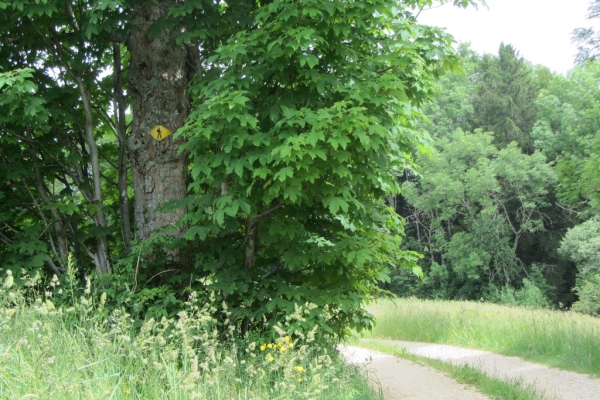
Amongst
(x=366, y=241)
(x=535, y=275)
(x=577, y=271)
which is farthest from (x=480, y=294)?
(x=366, y=241)

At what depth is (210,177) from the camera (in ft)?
18.6

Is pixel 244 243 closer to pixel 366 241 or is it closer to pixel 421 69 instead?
pixel 366 241

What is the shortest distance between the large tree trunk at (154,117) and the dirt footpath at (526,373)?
13.0 ft

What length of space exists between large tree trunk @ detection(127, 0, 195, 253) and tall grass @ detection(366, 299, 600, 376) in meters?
3.12

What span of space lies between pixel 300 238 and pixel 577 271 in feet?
123

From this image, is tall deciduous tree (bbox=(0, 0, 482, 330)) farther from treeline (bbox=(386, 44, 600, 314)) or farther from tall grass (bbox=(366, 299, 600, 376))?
treeline (bbox=(386, 44, 600, 314))

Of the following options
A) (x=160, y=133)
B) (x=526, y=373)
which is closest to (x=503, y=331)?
(x=526, y=373)

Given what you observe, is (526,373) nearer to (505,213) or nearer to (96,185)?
(96,185)

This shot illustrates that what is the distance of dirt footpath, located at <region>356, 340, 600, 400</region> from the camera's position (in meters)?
7.41

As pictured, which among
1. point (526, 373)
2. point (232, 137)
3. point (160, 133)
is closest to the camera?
point (232, 137)

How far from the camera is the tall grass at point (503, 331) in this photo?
378 inches

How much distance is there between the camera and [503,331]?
38.1ft

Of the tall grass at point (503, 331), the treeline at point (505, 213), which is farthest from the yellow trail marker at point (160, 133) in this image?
the treeline at point (505, 213)

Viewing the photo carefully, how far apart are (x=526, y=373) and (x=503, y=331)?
2.74 m
